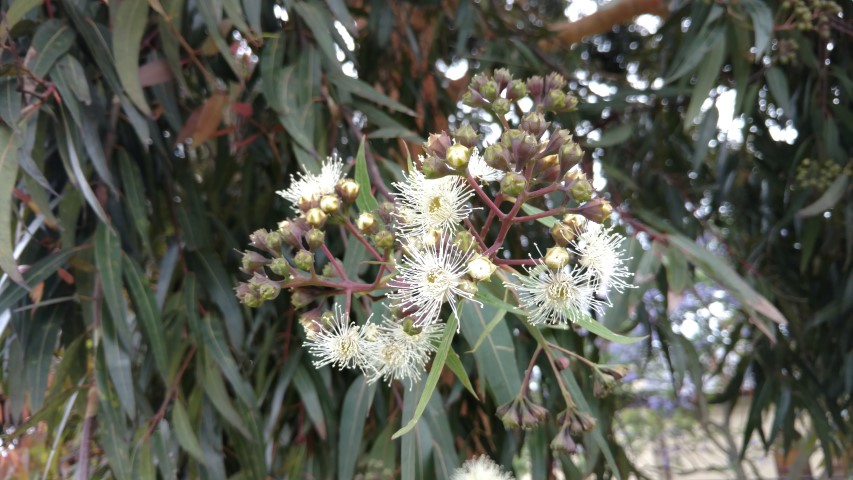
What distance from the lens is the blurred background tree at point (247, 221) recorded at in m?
1.03

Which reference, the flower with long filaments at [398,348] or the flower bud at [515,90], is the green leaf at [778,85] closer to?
the flower bud at [515,90]

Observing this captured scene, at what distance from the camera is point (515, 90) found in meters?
0.77

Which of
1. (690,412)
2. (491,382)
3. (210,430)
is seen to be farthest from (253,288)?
(690,412)

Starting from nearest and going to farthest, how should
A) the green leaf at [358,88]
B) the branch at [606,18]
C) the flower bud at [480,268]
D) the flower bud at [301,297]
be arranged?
the flower bud at [480,268] < the flower bud at [301,297] < the green leaf at [358,88] < the branch at [606,18]

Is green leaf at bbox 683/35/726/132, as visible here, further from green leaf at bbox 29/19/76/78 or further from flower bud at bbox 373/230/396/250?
green leaf at bbox 29/19/76/78

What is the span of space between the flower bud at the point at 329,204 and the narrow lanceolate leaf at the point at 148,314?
1.48 ft

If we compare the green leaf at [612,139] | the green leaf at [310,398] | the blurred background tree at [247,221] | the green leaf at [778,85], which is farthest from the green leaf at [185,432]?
the green leaf at [778,85]

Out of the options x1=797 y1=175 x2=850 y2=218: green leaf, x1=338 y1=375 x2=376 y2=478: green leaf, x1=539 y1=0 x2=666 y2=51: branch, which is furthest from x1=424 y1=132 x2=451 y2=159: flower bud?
x1=539 y1=0 x2=666 y2=51: branch

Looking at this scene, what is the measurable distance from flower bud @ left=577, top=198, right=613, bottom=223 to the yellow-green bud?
23cm

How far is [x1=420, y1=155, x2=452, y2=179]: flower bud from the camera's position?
25.1 inches

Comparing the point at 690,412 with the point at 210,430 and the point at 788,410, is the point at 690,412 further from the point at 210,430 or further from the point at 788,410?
the point at 210,430

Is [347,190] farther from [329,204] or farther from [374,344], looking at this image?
[374,344]

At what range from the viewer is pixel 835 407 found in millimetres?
1713

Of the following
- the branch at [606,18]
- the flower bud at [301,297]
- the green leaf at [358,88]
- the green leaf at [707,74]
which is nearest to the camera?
the flower bud at [301,297]
